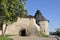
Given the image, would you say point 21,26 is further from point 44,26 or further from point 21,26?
point 44,26

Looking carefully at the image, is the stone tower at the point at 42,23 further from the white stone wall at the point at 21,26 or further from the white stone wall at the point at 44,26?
the white stone wall at the point at 21,26

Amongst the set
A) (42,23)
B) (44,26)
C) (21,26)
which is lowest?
(21,26)

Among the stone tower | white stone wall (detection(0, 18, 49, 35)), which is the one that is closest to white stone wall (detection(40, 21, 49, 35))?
the stone tower

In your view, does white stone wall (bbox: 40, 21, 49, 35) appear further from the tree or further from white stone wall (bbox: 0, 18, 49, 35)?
the tree

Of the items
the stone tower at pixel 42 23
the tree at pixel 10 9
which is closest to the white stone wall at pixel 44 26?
the stone tower at pixel 42 23

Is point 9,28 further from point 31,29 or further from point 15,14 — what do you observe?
point 15,14

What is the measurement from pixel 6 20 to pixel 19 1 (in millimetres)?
4827

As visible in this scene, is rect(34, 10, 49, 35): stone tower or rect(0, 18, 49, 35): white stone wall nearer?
rect(0, 18, 49, 35): white stone wall

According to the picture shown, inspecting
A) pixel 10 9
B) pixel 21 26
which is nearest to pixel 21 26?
pixel 21 26

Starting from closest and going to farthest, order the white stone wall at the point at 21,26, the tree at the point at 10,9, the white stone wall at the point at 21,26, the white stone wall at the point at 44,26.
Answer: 1. the tree at the point at 10,9
2. the white stone wall at the point at 21,26
3. the white stone wall at the point at 21,26
4. the white stone wall at the point at 44,26

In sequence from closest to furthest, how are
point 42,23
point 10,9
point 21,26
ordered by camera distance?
point 10,9 → point 21,26 → point 42,23

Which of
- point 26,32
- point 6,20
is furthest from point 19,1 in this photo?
point 26,32

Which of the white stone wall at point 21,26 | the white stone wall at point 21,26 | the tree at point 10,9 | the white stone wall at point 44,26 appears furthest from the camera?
the white stone wall at point 44,26

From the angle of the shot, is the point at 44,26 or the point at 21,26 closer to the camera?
the point at 21,26
